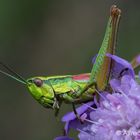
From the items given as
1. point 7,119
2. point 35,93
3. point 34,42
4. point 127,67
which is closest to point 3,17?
point 34,42

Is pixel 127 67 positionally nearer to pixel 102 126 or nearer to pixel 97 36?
pixel 102 126

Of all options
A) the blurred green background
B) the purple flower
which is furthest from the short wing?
the blurred green background

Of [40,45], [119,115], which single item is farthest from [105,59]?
[40,45]

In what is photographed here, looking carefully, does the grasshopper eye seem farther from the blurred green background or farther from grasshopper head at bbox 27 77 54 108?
the blurred green background

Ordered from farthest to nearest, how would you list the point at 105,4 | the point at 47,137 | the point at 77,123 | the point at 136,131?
1. the point at 105,4
2. the point at 47,137
3. the point at 77,123
4. the point at 136,131

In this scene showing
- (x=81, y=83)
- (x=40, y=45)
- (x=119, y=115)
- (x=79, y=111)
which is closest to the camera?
(x=119, y=115)

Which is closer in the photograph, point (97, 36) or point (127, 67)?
point (127, 67)

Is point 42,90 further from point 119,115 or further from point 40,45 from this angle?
point 40,45
